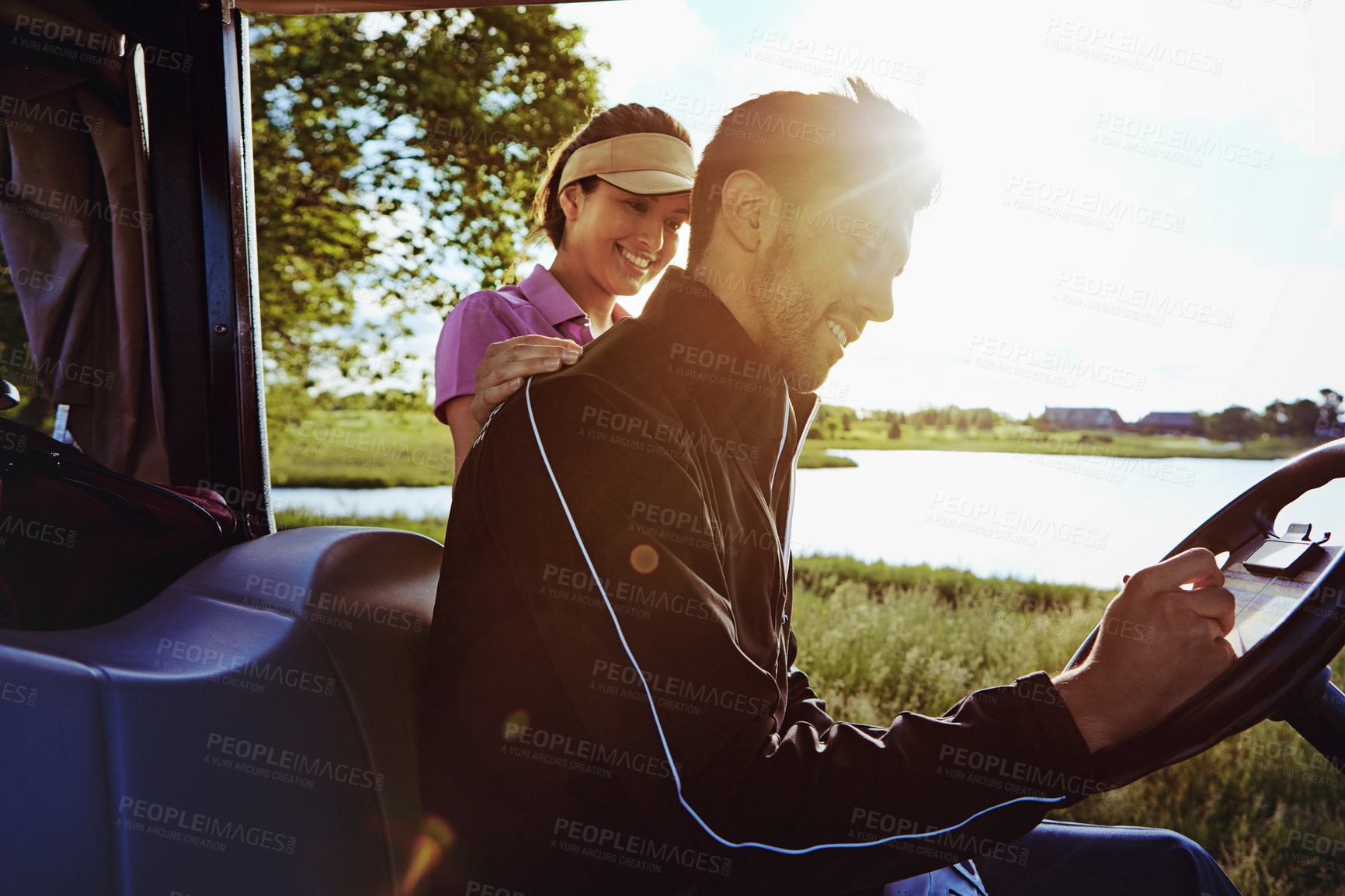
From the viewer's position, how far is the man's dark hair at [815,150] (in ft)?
4.67

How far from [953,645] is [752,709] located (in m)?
3.71

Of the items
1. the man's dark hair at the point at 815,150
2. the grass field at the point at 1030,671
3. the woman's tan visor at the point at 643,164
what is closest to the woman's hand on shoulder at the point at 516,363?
the man's dark hair at the point at 815,150

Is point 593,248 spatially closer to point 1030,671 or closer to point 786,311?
point 786,311

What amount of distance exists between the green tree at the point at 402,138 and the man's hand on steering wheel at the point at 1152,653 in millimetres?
6043

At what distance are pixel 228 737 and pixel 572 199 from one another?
1779mm

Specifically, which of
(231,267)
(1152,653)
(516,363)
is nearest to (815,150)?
(516,363)

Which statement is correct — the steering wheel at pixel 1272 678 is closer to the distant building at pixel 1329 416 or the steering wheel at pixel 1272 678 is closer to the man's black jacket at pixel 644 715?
the man's black jacket at pixel 644 715

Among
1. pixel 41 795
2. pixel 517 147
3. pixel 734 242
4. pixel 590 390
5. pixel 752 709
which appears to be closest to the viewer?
pixel 41 795

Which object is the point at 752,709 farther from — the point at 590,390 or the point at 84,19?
the point at 84,19

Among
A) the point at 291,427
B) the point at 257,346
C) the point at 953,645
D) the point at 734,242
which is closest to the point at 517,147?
the point at 291,427

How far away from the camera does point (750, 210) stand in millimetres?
1442

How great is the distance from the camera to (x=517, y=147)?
6.80m

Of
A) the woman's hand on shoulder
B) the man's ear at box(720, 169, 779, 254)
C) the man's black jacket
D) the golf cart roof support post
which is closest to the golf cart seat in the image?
the man's black jacket

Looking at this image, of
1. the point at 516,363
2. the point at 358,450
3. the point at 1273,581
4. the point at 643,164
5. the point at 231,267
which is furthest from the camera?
the point at 358,450
